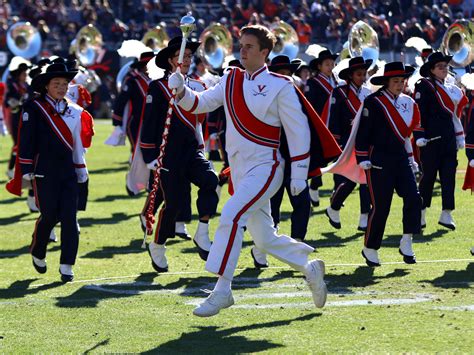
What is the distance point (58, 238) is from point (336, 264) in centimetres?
383

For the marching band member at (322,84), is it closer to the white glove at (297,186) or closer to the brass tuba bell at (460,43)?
the brass tuba bell at (460,43)

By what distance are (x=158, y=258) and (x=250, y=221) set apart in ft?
7.84

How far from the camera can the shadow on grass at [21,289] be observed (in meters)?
9.45

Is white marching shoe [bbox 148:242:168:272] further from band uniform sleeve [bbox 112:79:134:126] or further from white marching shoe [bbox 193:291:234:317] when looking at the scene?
band uniform sleeve [bbox 112:79:134:126]

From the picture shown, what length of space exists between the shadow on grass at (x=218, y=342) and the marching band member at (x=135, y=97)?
23.4ft

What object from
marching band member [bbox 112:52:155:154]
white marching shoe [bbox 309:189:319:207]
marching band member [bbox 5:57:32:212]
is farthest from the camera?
marching band member [bbox 5:57:32:212]

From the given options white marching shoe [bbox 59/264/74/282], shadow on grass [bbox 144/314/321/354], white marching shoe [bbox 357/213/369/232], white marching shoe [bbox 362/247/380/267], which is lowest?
white marching shoe [bbox 357/213/369/232]

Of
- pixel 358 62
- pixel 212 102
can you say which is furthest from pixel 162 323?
pixel 358 62

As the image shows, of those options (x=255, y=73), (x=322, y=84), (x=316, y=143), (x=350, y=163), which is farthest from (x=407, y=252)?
(x=322, y=84)

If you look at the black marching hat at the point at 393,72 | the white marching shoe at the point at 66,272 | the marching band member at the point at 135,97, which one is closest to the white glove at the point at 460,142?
the black marching hat at the point at 393,72

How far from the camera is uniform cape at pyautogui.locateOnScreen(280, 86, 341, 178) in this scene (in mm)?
8164

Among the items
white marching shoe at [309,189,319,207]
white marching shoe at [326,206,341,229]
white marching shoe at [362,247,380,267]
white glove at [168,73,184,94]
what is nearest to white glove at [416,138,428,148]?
white marching shoe at [326,206,341,229]

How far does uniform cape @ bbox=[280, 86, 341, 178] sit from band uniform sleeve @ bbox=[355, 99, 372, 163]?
1955 mm

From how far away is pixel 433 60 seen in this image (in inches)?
499
